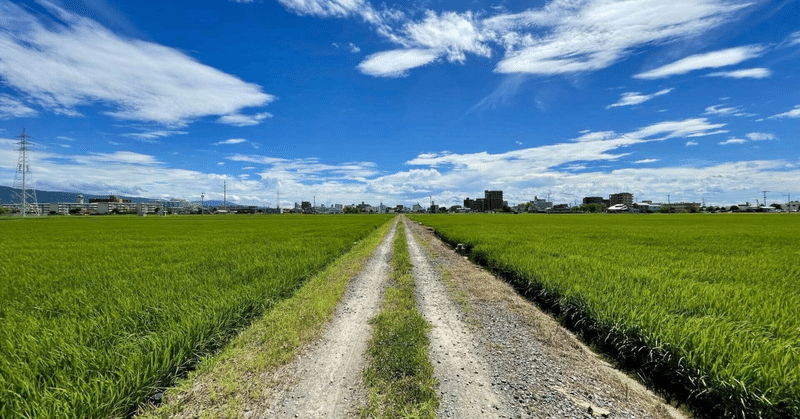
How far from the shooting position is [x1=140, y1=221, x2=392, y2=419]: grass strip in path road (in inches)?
151

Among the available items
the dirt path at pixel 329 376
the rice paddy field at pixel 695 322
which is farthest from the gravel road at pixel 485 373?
the rice paddy field at pixel 695 322

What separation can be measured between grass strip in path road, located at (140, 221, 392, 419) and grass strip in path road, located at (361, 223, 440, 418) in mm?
1394

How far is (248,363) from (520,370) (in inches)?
168

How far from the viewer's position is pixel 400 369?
4637 millimetres

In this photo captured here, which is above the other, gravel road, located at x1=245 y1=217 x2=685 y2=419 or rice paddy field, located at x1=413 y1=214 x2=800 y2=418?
rice paddy field, located at x1=413 y1=214 x2=800 y2=418

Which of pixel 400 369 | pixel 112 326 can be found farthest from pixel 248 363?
pixel 112 326

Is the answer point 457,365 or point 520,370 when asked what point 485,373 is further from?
point 520,370

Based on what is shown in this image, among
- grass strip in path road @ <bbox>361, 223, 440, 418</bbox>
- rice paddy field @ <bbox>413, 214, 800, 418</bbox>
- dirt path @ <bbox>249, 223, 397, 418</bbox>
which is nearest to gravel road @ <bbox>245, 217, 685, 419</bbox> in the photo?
dirt path @ <bbox>249, 223, 397, 418</bbox>

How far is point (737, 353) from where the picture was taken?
13.6 ft

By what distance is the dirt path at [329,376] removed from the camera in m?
3.78

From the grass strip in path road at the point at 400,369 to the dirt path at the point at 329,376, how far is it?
205 millimetres

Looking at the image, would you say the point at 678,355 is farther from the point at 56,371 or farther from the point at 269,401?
the point at 56,371

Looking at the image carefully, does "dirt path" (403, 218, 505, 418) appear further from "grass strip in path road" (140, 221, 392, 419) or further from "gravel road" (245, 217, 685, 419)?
"grass strip in path road" (140, 221, 392, 419)

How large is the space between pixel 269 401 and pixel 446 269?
9.82m
